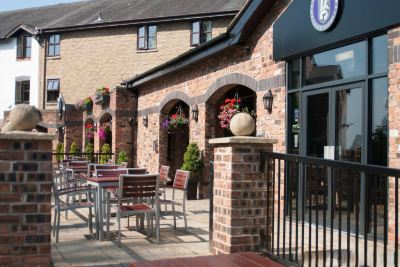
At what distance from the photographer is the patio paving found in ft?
17.0

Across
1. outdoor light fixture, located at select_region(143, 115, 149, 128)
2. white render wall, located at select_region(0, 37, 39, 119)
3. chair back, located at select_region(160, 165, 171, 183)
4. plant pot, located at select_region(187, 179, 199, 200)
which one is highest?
white render wall, located at select_region(0, 37, 39, 119)

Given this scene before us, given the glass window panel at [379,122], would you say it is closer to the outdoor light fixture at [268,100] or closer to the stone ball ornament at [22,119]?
the outdoor light fixture at [268,100]

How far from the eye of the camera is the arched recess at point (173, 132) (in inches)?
533

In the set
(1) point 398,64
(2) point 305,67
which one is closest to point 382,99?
(1) point 398,64

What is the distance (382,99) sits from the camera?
6.11 meters

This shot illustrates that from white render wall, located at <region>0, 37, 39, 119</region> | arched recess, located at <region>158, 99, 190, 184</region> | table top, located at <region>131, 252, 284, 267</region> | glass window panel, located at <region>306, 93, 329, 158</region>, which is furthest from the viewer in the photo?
white render wall, located at <region>0, 37, 39, 119</region>

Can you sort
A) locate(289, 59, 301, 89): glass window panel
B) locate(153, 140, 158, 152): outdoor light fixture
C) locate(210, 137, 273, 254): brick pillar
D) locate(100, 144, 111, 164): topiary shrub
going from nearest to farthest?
locate(210, 137, 273, 254): brick pillar → locate(289, 59, 301, 89): glass window panel → locate(153, 140, 158, 152): outdoor light fixture → locate(100, 144, 111, 164): topiary shrub

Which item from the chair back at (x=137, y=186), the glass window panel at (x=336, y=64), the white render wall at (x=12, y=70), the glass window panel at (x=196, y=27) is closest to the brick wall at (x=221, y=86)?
the glass window panel at (x=336, y=64)

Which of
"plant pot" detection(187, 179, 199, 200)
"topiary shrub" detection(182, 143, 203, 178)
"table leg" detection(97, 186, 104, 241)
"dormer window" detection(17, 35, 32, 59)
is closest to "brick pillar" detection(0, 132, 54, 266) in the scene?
"table leg" detection(97, 186, 104, 241)

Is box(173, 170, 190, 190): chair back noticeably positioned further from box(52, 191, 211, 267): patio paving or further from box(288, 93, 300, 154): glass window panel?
box(288, 93, 300, 154): glass window panel

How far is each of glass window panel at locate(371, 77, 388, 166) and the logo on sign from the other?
1205mm

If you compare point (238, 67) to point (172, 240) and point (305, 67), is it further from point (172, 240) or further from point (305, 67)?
point (172, 240)

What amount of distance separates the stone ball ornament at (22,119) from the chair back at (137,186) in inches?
83.0

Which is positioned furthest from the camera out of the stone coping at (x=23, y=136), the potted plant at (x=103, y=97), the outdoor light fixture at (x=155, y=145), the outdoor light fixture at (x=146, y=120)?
the potted plant at (x=103, y=97)
